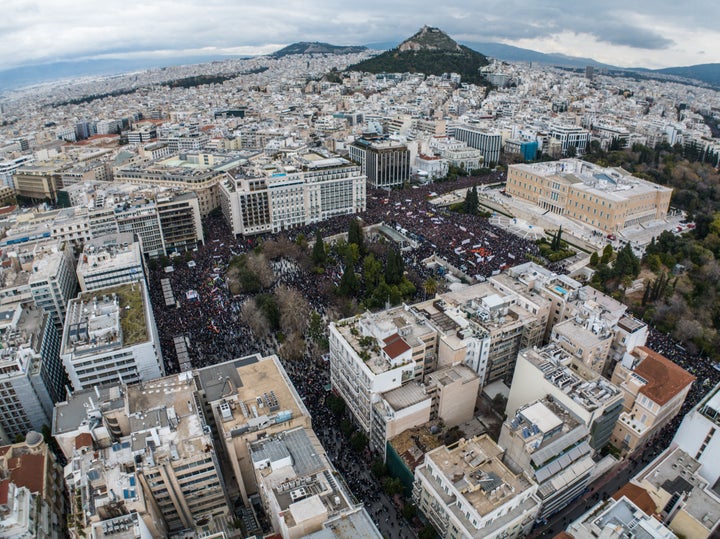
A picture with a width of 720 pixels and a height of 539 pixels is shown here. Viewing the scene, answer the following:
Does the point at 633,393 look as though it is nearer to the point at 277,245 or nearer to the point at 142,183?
the point at 277,245

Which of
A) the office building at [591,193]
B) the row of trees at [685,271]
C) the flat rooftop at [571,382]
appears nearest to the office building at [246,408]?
the flat rooftop at [571,382]

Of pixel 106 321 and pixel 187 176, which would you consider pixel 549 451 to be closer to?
pixel 106 321

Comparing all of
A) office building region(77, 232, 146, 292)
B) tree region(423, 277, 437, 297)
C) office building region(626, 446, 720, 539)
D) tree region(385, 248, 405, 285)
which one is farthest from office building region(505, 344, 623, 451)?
office building region(77, 232, 146, 292)

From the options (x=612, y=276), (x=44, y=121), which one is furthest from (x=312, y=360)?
(x=44, y=121)

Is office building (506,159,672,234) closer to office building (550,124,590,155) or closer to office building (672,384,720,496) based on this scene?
office building (550,124,590,155)

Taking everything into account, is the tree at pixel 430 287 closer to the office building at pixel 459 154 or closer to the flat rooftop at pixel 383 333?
the flat rooftop at pixel 383 333
